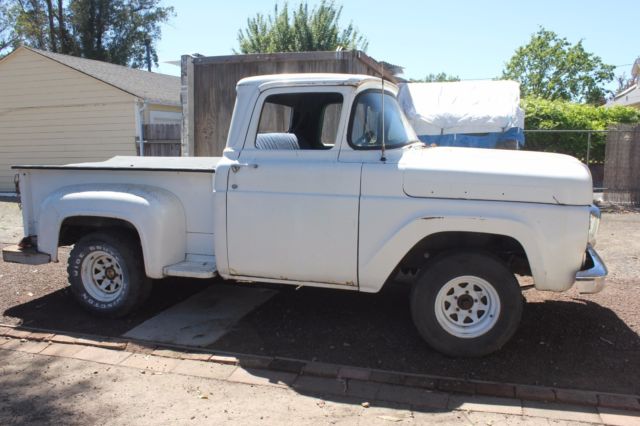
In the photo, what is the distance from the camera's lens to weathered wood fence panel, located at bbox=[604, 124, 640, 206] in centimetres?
1290

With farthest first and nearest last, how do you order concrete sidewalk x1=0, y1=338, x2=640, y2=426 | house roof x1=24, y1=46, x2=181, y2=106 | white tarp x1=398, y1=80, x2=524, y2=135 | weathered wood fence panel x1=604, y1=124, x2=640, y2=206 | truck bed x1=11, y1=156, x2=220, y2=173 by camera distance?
house roof x1=24, y1=46, x2=181, y2=106 < weathered wood fence panel x1=604, y1=124, x2=640, y2=206 < white tarp x1=398, y1=80, x2=524, y2=135 < truck bed x1=11, y1=156, x2=220, y2=173 < concrete sidewalk x1=0, y1=338, x2=640, y2=426

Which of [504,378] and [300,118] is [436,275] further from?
[300,118]

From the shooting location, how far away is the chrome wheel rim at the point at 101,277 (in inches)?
211

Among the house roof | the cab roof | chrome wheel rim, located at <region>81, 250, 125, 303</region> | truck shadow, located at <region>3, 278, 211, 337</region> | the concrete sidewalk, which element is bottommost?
the concrete sidewalk

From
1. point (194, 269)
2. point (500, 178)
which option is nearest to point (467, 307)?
point (500, 178)

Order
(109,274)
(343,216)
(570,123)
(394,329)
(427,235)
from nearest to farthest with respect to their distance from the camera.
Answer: (427,235), (343,216), (394,329), (109,274), (570,123)

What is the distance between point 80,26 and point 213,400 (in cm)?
3351

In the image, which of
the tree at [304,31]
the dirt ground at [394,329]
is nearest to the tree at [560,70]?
→ the tree at [304,31]

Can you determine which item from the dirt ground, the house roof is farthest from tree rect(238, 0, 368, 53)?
the dirt ground

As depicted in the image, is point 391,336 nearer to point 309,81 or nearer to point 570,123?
point 309,81

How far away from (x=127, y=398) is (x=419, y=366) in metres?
2.19

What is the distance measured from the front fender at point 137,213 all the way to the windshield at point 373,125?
1.83 metres

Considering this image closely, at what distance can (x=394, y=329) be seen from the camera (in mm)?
5047

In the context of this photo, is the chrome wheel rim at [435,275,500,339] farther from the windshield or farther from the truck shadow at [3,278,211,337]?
the truck shadow at [3,278,211,337]
